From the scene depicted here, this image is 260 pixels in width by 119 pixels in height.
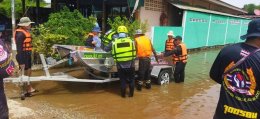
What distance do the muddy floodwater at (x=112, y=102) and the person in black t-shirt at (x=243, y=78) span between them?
3.76 m

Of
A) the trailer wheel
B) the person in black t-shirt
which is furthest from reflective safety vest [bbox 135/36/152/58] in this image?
the person in black t-shirt

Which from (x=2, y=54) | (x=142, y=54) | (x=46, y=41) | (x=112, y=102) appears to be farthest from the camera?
(x=46, y=41)

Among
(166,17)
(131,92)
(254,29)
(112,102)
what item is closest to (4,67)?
(254,29)

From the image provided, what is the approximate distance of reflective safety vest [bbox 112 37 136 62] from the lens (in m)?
7.82

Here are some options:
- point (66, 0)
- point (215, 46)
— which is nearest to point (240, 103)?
point (66, 0)

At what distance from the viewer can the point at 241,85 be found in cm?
293

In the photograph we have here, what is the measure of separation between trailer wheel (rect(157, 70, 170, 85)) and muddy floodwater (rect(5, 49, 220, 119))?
0.16 metres

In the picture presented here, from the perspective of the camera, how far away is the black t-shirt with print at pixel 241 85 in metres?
2.85

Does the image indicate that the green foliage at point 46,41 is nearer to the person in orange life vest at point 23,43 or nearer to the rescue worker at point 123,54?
the person in orange life vest at point 23,43

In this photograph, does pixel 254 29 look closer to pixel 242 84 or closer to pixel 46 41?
pixel 242 84

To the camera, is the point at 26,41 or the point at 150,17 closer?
the point at 26,41

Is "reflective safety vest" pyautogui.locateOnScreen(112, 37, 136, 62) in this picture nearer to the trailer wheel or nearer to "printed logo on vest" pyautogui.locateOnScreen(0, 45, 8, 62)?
the trailer wheel

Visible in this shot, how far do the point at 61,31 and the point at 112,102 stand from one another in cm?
Result: 419

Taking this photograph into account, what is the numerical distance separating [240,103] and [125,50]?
5079mm
